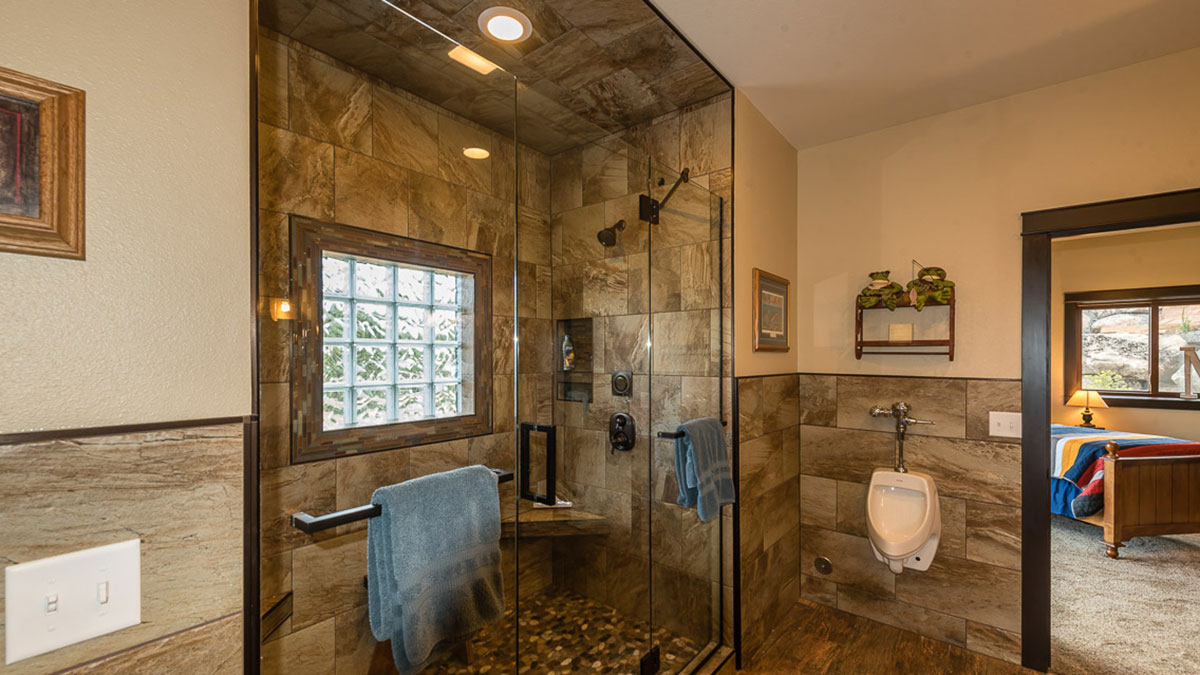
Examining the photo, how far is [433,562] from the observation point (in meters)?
1.25

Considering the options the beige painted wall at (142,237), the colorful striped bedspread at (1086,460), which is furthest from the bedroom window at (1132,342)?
the beige painted wall at (142,237)

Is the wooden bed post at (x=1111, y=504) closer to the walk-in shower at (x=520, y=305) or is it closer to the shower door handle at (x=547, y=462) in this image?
the walk-in shower at (x=520, y=305)

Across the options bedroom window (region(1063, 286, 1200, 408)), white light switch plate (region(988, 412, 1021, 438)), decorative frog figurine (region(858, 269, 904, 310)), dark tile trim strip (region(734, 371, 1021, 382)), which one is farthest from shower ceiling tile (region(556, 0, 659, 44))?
bedroom window (region(1063, 286, 1200, 408))

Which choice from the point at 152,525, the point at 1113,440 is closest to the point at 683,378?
the point at 152,525

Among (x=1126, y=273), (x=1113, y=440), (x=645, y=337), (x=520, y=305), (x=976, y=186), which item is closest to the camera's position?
(x=520, y=305)

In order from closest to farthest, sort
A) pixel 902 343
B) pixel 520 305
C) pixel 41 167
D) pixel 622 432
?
pixel 41 167 → pixel 520 305 → pixel 622 432 → pixel 902 343

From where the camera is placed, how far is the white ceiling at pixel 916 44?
1.85 meters

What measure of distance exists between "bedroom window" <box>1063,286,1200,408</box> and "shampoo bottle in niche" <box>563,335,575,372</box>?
6112mm

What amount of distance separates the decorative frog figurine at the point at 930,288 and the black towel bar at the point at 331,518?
2.71m

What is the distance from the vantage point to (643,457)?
203 cm

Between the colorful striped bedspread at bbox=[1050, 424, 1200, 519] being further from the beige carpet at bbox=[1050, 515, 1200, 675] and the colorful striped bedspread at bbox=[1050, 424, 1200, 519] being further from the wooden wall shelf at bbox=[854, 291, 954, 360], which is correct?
the wooden wall shelf at bbox=[854, 291, 954, 360]

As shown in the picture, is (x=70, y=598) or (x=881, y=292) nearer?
(x=70, y=598)

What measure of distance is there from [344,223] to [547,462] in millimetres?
906

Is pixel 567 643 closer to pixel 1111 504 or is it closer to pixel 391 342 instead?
pixel 391 342
